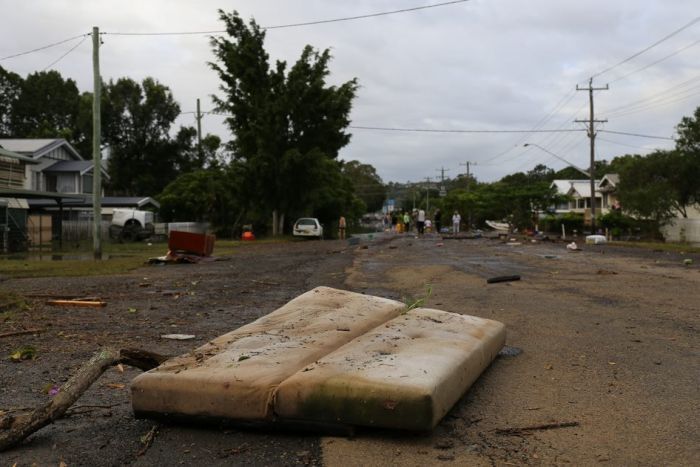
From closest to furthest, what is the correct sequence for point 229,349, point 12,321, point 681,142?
point 229,349 → point 12,321 → point 681,142

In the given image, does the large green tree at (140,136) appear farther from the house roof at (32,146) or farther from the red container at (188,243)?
the red container at (188,243)

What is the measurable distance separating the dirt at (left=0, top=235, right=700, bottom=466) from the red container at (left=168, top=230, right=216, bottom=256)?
722 cm

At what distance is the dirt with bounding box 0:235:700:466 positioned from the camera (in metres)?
3.83

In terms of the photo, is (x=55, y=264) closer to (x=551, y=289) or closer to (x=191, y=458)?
(x=551, y=289)

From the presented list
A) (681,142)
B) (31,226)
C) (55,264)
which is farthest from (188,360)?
(681,142)

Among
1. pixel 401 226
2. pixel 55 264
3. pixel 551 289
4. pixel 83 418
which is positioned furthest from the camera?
pixel 401 226

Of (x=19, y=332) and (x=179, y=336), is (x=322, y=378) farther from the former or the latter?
(x=19, y=332)

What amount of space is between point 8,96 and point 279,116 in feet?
154

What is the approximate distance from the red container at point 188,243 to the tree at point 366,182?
103m

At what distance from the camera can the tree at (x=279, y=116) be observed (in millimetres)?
41844

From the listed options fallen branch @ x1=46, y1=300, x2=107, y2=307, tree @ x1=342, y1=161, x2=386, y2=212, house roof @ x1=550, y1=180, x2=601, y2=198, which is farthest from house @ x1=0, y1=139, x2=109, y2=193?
tree @ x1=342, y1=161, x2=386, y2=212

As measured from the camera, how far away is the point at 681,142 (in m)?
44.3

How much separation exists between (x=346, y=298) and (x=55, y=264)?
1650cm

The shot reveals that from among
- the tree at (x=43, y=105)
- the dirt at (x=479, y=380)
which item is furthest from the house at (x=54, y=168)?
the dirt at (x=479, y=380)
